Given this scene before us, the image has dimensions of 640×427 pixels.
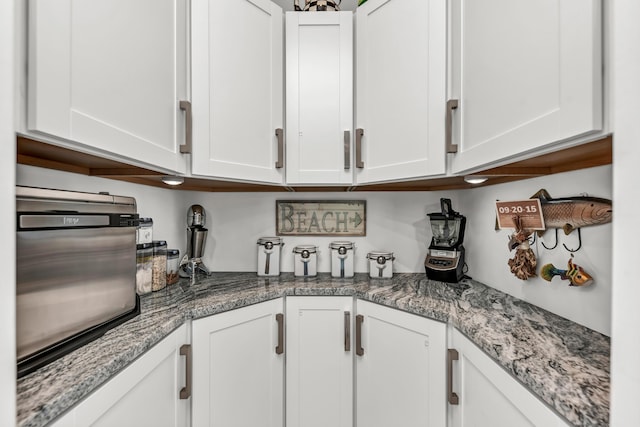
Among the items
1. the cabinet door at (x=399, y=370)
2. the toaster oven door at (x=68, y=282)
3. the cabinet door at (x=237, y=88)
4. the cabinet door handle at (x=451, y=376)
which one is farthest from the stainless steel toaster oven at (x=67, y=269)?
the cabinet door handle at (x=451, y=376)

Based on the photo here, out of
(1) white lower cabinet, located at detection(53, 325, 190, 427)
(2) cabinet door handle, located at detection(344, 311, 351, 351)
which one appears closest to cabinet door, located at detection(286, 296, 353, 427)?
(2) cabinet door handle, located at detection(344, 311, 351, 351)

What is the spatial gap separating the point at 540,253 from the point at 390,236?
836 millimetres

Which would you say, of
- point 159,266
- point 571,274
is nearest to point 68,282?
point 159,266

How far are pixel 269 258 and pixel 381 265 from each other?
2.16ft

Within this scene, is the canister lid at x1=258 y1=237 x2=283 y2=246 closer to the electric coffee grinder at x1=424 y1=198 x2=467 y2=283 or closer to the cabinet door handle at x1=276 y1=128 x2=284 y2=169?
the cabinet door handle at x1=276 y1=128 x2=284 y2=169

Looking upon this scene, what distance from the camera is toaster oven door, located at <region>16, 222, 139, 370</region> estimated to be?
0.64m

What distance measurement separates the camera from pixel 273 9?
58.3 inches

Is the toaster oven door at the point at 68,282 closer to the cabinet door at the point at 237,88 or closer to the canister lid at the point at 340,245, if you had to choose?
the cabinet door at the point at 237,88

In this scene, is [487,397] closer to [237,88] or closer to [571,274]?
[571,274]

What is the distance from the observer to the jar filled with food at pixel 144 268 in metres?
1.29

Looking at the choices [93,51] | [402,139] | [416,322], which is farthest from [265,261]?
[93,51]

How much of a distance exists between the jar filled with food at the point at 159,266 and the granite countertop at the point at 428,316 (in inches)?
2.1

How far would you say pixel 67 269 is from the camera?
73 centimetres

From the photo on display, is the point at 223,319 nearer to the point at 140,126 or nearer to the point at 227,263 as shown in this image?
the point at 227,263
